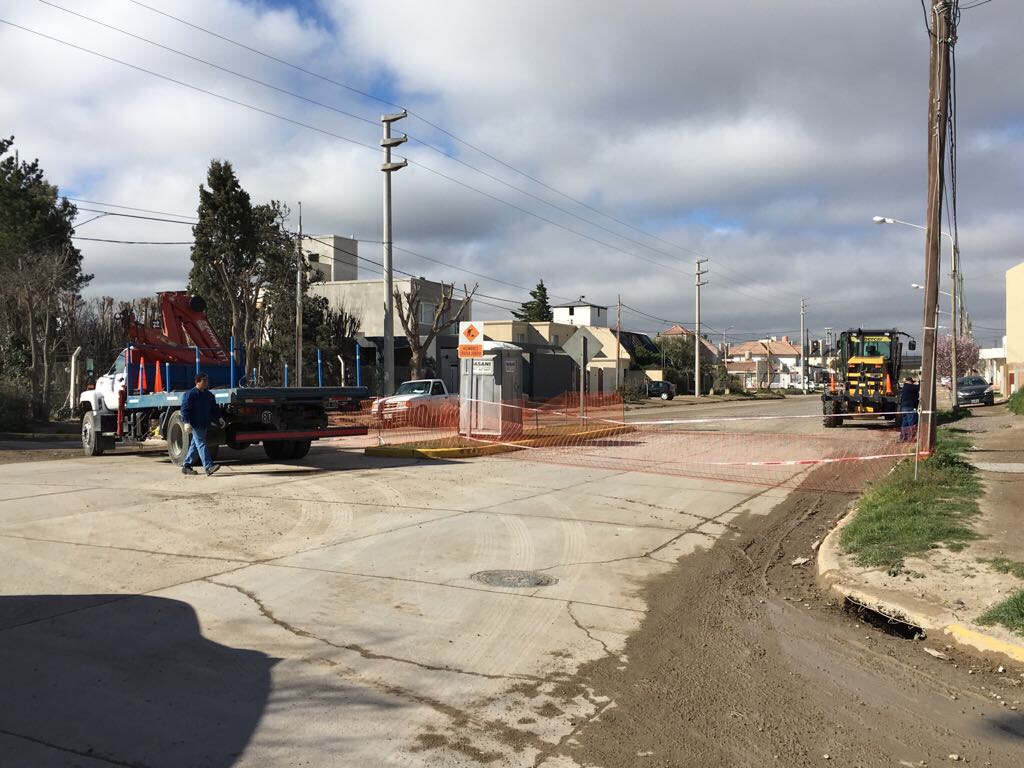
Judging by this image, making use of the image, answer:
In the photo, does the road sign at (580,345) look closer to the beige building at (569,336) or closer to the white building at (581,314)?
the beige building at (569,336)

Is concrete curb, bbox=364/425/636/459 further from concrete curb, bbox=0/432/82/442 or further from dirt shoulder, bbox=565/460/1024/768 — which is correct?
concrete curb, bbox=0/432/82/442

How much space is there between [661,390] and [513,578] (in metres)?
56.9

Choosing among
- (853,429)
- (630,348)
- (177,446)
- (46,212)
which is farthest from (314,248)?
(177,446)

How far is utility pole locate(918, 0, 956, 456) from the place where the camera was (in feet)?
47.1

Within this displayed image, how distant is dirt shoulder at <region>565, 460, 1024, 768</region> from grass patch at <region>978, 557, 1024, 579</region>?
5.01 ft

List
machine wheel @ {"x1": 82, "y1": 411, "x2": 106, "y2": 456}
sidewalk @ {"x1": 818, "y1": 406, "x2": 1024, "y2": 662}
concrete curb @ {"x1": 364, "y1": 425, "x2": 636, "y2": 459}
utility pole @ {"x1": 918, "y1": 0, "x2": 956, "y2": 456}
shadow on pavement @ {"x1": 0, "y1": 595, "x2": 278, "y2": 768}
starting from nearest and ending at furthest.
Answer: shadow on pavement @ {"x1": 0, "y1": 595, "x2": 278, "y2": 768}, sidewalk @ {"x1": 818, "y1": 406, "x2": 1024, "y2": 662}, utility pole @ {"x1": 918, "y1": 0, "x2": 956, "y2": 456}, concrete curb @ {"x1": 364, "y1": 425, "x2": 636, "y2": 459}, machine wheel @ {"x1": 82, "y1": 411, "x2": 106, "y2": 456}

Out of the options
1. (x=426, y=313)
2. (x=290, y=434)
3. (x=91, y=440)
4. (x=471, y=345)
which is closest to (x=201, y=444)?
(x=290, y=434)

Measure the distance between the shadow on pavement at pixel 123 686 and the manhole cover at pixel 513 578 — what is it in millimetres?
2491

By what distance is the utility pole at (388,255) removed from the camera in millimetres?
26438

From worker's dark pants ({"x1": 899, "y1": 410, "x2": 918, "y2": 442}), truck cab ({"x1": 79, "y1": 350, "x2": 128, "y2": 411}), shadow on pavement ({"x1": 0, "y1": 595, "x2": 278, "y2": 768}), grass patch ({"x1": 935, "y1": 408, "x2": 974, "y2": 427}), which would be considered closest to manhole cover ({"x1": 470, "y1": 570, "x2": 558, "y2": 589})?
shadow on pavement ({"x1": 0, "y1": 595, "x2": 278, "y2": 768})

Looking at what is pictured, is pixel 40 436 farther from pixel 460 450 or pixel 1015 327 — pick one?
pixel 1015 327

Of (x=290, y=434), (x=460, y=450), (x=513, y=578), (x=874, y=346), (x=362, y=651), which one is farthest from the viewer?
(x=874, y=346)

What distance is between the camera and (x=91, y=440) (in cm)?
1792

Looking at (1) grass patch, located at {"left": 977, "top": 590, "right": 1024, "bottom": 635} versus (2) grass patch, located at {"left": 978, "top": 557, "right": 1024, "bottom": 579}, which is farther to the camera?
(2) grass patch, located at {"left": 978, "top": 557, "right": 1024, "bottom": 579}
